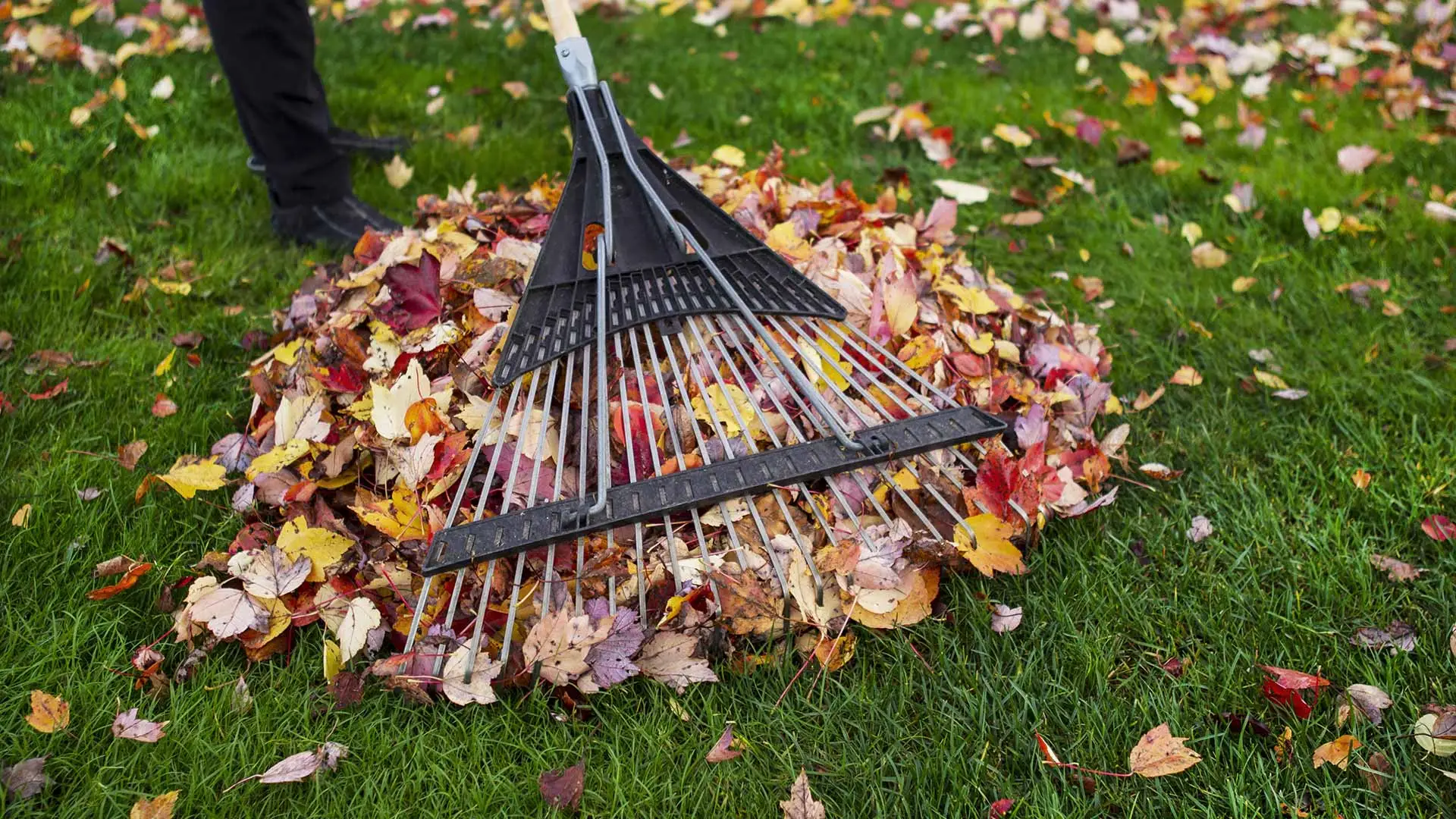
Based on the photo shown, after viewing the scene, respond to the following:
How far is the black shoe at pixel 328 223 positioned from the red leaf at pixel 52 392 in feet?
2.74

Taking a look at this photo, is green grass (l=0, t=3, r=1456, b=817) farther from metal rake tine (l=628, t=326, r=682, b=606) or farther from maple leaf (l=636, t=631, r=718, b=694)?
metal rake tine (l=628, t=326, r=682, b=606)

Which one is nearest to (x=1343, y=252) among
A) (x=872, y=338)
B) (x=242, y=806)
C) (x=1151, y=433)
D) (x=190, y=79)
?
(x=1151, y=433)

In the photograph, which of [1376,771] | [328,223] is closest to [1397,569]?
[1376,771]

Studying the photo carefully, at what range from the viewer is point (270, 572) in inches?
67.3

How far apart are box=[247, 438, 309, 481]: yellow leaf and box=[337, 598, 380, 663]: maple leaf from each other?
1.34 ft

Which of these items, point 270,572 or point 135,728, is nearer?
point 135,728

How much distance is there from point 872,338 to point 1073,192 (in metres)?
1.57

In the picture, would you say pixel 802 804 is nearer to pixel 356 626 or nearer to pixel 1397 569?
pixel 356 626

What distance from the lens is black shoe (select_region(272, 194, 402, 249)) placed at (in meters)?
2.84

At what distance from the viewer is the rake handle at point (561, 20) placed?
2.09m

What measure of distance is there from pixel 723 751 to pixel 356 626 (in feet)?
2.36

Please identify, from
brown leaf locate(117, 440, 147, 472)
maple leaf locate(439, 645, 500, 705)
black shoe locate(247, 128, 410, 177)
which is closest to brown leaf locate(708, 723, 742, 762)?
maple leaf locate(439, 645, 500, 705)

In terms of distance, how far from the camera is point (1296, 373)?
2.36m

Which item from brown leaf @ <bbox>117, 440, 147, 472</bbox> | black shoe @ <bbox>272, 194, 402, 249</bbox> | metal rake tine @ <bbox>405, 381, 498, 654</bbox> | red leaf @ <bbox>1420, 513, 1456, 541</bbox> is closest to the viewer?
metal rake tine @ <bbox>405, 381, 498, 654</bbox>
